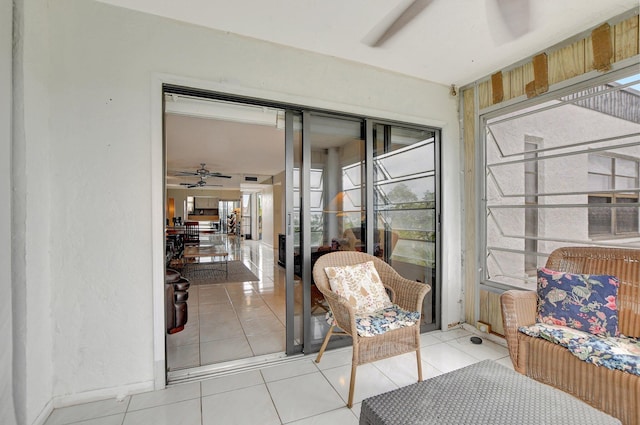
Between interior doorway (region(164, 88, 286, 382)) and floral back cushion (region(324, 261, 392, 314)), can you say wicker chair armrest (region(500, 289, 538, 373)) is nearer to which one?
floral back cushion (region(324, 261, 392, 314))

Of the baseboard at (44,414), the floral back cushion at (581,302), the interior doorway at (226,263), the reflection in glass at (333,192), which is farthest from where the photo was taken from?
the reflection in glass at (333,192)

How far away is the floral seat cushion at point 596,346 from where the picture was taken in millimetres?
1443

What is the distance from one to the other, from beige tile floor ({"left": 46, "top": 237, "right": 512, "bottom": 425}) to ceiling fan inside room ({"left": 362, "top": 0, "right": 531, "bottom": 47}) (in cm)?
262

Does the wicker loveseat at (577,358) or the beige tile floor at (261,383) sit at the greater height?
the wicker loveseat at (577,358)

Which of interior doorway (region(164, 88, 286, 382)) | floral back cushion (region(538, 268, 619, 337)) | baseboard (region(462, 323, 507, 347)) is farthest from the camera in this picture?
baseboard (region(462, 323, 507, 347))

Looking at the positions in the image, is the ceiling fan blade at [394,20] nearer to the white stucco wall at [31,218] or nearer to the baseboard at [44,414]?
the white stucco wall at [31,218]

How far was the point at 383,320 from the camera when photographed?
1962 mm

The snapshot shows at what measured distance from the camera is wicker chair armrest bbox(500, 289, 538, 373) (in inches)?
73.8

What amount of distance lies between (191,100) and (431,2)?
6.19ft

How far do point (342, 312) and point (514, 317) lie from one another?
115 centimetres

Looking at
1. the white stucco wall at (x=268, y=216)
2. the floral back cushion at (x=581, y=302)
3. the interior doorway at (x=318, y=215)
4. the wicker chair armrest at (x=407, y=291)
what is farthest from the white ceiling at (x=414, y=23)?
the white stucco wall at (x=268, y=216)

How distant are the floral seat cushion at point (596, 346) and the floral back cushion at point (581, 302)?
52mm

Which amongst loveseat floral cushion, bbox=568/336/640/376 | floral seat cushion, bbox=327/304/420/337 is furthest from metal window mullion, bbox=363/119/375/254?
loveseat floral cushion, bbox=568/336/640/376

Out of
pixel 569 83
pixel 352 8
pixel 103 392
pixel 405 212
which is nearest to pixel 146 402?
pixel 103 392
